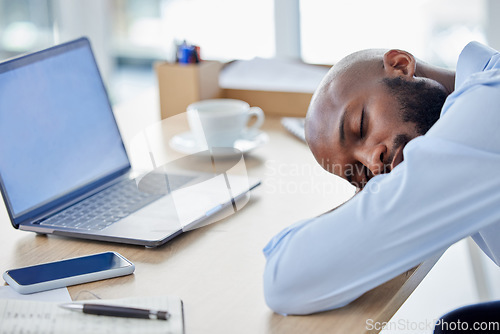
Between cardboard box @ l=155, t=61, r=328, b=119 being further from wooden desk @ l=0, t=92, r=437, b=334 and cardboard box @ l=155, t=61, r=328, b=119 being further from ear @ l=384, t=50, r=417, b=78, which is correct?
ear @ l=384, t=50, r=417, b=78

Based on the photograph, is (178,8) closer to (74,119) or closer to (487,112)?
(74,119)

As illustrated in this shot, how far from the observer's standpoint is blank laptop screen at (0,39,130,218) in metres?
1.04

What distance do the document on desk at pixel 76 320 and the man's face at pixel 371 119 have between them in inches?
13.8

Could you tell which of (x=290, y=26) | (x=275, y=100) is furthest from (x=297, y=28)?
(x=275, y=100)

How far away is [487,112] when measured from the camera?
Result: 0.78 m

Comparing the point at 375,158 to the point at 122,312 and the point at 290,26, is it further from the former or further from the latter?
the point at 290,26

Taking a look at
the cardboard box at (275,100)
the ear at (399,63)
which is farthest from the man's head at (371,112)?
the cardboard box at (275,100)

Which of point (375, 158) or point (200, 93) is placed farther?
point (200, 93)

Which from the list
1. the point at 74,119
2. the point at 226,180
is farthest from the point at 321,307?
the point at 74,119

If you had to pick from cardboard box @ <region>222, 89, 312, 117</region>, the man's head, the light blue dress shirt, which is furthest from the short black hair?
cardboard box @ <region>222, 89, 312, 117</region>

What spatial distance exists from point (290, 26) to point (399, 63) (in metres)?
1.89

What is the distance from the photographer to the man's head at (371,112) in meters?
0.93

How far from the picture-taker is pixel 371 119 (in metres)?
0.94

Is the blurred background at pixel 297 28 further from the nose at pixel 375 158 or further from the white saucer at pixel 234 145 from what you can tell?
the nose at pixel 375 158
